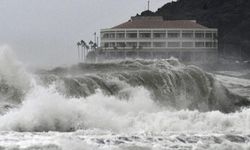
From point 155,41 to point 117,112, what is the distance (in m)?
58.7

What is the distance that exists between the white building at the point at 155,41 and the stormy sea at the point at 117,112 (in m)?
48.9

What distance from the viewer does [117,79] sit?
2712 centimetres

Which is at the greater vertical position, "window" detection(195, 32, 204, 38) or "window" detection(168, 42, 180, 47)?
"window" detection(195, 32, 204, 38)

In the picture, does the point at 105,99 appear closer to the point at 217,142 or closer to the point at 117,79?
the point at 117,79

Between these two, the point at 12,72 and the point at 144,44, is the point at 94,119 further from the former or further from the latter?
the point at 144,44

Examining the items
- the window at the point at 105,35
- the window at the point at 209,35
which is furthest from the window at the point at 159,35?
the window at the point at 209,35

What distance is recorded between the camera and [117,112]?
2239cm

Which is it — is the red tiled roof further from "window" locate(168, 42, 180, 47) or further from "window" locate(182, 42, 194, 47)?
"window" locate(168, 42, 180, 47)

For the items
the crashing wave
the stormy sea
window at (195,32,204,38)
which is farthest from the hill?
the stormy sea

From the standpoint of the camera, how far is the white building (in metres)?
80.2

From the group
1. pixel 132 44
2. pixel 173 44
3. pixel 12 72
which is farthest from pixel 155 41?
pixel 12 72

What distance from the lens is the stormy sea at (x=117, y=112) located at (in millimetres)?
16422

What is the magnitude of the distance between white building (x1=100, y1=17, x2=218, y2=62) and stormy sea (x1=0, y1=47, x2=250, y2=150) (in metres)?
48.9

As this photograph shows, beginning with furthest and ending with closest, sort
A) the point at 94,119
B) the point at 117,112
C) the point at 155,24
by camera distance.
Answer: the point at 155,24 → the point at 117,112 → the point at 94,119
